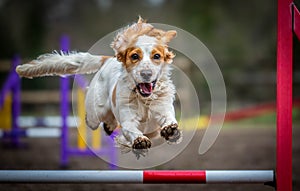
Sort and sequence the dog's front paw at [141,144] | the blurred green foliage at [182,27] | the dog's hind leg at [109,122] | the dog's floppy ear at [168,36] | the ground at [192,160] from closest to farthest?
1. the dog's front paw at [141,144]
2. the dog's floppy ear at [168,36]
3. the dog's hind leg at [109,122]
4. the ground at [192,160]
5. the blurred green foliage at [182,27]

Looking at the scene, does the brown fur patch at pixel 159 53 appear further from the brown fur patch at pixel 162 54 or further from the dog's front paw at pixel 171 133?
the dog's front paw at pixel 171 133

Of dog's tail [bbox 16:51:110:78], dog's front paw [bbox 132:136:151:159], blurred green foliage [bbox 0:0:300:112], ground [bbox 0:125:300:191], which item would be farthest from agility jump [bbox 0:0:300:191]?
blurred green foliage [bbox 0:0:300:112]

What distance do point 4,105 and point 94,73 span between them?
5217 mm

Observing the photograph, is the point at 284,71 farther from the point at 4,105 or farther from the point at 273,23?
the point at 273,23

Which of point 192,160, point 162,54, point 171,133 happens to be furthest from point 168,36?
point 192,160

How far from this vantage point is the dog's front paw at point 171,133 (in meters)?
2.97

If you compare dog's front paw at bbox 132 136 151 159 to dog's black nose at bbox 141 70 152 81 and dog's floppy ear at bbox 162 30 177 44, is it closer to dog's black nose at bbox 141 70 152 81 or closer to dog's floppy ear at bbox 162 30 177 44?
dog's black nose at bbox 141 70 152 81

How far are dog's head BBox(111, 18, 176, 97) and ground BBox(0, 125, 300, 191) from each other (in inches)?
72.6

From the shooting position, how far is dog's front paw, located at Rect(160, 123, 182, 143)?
9.75 feet

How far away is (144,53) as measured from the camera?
3.02 metres

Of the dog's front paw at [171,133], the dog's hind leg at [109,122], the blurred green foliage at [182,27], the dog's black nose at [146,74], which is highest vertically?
the blurred green foliage at [182,27]

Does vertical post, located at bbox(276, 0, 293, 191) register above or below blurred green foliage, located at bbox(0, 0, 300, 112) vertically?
below

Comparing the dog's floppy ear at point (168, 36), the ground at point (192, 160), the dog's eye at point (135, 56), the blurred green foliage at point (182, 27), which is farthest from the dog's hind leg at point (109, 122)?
the blurred green foliage at point (182, 27)

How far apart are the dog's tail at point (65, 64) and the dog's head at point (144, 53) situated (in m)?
0.58
